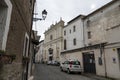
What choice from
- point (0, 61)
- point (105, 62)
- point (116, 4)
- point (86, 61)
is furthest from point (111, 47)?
point (0, 61)

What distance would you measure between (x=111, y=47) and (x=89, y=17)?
10808 mm

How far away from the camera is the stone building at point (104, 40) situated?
12.3 m

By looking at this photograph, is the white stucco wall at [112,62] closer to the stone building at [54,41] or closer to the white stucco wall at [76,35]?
the white stucco wall at [76,35]

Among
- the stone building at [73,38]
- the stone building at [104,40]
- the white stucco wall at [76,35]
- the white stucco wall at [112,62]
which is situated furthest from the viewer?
the white stucco wall at [76,35]

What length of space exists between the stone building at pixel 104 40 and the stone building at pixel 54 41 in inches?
617

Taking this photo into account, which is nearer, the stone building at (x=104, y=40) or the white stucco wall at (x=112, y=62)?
the white stucco wall at (x=112, y=62)

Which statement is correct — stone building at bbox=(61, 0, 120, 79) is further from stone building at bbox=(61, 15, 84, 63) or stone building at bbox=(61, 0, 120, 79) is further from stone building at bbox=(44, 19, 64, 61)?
stone building at bbox=(44, 19, 64, 61)

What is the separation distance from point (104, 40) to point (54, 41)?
25636 mm

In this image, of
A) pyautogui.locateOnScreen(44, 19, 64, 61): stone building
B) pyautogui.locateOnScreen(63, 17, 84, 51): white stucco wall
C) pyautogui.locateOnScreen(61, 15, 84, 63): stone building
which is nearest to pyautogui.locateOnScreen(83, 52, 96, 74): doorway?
pyautogui.locateOnScreen(61, 15, 84, 63): stone building

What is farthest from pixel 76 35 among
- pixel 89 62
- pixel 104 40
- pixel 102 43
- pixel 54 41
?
pixel 54 41

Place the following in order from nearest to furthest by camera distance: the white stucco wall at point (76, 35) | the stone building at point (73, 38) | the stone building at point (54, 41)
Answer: the stone building at point (73, 38) → the white stucco wall at point (76, 35) → the stone building at point (54, 41)

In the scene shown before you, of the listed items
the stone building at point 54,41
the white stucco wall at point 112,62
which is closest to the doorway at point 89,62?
the white stucco wall at point 112,62

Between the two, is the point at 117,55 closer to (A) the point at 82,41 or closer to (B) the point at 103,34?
(B) the point at 103,34

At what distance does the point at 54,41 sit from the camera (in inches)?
1652
